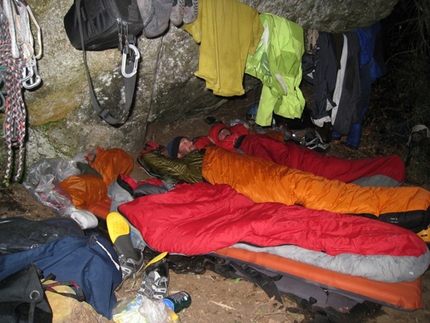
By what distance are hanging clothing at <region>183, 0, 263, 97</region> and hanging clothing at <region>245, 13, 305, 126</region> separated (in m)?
0.30

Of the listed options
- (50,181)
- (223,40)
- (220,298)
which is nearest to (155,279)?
(220,298)

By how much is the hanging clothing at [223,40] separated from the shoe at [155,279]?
1.50 meters

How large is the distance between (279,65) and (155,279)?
2.31 m

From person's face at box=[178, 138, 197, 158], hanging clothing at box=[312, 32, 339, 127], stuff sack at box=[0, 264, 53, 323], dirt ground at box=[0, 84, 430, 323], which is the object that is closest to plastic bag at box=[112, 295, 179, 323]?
dirt ground at box=[0, 84, 430, 323]

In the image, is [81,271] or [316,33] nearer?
[81,271]

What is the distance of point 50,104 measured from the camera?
3045 mm

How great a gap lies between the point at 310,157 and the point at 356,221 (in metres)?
1.48

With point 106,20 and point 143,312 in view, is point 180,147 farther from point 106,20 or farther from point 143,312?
point 143,312

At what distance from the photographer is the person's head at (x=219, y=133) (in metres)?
4.65

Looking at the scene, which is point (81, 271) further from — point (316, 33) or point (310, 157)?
point (316, 33)

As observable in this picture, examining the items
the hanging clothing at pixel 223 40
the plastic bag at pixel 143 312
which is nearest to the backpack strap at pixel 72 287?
the plastic bag at pixel 143 312

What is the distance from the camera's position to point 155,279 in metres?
2.51

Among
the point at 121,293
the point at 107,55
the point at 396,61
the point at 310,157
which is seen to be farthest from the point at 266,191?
the point at 396,61

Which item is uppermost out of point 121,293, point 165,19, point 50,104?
point 165,19
